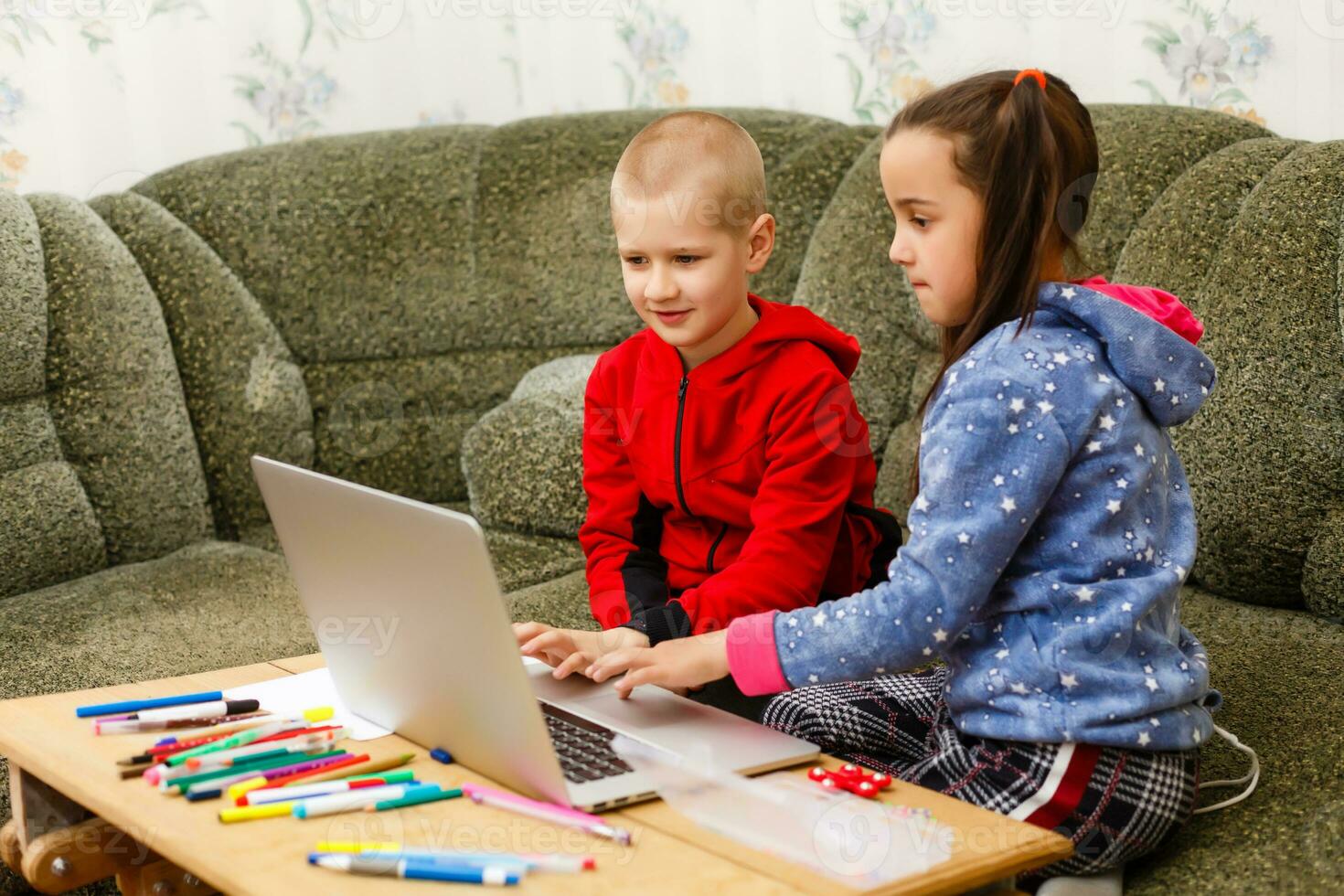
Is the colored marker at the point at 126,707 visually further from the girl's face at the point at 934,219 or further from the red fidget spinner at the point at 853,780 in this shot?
the girl's face at the point at 934,219

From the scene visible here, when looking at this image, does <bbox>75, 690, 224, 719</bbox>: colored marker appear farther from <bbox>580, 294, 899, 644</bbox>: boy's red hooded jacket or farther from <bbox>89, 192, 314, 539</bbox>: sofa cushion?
<bbox>89, 192, 314, 539</bbox>: sofa cushion

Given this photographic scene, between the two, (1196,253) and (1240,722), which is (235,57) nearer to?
(1196,253)

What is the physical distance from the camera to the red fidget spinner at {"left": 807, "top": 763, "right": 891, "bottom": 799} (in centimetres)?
91

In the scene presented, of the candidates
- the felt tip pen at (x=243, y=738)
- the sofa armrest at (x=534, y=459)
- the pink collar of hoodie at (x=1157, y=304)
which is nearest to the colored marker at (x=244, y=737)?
the felt tip pen at (x=243, y=738)

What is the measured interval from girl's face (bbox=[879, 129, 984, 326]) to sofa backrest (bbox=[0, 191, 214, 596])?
1344 mm

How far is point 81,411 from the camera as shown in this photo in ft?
6.54

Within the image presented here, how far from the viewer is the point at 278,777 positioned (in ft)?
3.09

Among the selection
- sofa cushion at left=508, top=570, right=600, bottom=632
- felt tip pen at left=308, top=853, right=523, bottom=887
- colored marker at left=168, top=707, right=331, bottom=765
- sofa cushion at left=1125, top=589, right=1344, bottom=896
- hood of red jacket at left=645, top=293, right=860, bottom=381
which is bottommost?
sofa cushion at left=508, top=570, right=600, bottom=632

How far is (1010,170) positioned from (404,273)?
1429mm

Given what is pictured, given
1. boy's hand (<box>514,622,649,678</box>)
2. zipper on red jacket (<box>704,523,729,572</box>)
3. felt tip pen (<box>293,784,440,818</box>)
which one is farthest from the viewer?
zipper on red jacket (<box>704,523,729,572</box>)

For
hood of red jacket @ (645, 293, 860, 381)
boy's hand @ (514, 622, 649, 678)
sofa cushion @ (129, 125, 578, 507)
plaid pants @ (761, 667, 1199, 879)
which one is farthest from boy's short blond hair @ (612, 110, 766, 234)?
sofa cushion @ (129, 125, 578, 507)

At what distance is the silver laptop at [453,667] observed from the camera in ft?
2.84

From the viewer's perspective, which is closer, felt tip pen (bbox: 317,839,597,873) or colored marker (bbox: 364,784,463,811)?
felt tip pen (bbox: 317,839,597,873)

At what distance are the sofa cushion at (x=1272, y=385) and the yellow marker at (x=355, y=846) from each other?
3.54 feet
